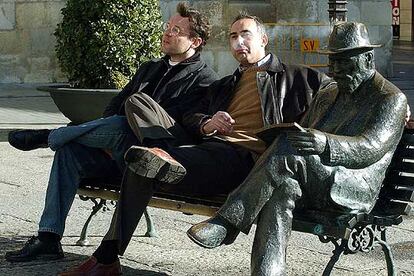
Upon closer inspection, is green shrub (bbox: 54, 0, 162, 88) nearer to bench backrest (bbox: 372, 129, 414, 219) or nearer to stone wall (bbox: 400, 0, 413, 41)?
bench backrest (bbox: 372, 129, 414, 219)

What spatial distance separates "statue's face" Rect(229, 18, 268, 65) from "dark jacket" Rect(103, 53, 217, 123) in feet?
1.29

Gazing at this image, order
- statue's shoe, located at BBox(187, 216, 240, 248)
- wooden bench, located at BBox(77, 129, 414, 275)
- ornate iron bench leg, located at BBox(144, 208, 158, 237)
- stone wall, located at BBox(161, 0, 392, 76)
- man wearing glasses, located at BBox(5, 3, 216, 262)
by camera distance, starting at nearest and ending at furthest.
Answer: statue's shoe, located at BBox(187, 216, 240, 248) → wooden bench, located at BBox(77, 129, 414, 275) → man wearing glasses, located at BBox(5, 3, 216, 262) → ornate iron bench leg, located at BBox(144, 208, 158, 237) → stone wall, located at BBox(161, 0, 392, 76)

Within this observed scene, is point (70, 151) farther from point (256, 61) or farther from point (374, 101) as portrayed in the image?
point (374, 101)

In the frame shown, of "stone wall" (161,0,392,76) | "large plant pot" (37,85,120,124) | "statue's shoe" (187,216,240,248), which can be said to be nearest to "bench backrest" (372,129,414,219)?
"statue's shoe" (187,216,240,248)

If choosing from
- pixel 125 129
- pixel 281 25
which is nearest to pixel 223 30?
pixel 281 25

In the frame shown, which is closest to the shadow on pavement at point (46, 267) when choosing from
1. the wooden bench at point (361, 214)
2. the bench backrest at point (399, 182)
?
the wooden bench at point (361, 214)

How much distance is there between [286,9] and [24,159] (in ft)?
32.8

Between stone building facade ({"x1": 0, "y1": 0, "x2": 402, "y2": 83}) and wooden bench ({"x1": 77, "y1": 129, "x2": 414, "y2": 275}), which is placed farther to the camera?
stone building facade ({"x1": 0, "y1": 0, "x2": 402, "y2": 83})

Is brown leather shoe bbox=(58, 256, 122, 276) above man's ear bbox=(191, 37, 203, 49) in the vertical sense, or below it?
below

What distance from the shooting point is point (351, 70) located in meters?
5.49

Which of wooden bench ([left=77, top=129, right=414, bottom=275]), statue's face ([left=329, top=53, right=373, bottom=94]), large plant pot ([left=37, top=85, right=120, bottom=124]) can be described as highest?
statue's face ([left=329, top=53, right=373, bottom=94])

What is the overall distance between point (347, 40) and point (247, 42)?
3.35 feet

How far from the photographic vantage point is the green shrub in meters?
10.8

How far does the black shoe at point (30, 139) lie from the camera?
673 centimetres
